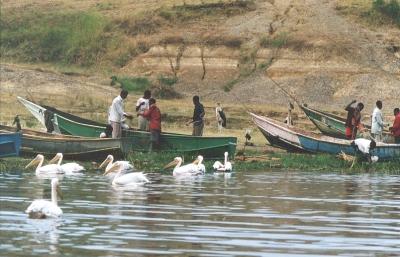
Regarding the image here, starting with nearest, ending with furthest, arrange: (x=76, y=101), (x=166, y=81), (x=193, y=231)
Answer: (x=193, y=231) → (x=76, y=101) → (x=166, y=81)

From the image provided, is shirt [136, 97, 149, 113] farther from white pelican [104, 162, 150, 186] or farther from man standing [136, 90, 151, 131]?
white pelican [104, 162, 150, 186]

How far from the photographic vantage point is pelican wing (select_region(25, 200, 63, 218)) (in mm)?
17688

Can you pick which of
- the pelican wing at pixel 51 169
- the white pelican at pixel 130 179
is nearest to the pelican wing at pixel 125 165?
the pelican wing at pixel 51 169

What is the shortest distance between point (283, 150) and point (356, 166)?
506cm

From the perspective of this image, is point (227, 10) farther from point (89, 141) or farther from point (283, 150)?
point (89, 141)

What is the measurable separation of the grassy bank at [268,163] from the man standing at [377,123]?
6.99 ft

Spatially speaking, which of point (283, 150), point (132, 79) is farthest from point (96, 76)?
point (283, 150)

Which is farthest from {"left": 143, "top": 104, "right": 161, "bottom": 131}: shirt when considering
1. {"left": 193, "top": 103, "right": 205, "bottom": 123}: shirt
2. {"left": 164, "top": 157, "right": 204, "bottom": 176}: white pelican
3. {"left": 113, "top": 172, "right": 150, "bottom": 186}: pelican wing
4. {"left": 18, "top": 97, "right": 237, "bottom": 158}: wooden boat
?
{"left": 113, "top": 172, "right": 150, "bottom": 186}: pelican wing

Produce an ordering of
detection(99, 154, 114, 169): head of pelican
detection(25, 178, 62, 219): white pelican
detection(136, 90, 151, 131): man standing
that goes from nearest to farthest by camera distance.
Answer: detection(25, 178, 62, 219): white pelican
detection(99, 154, 114, 169): head of pelican
detection(136, 90, 151, 131): man standing

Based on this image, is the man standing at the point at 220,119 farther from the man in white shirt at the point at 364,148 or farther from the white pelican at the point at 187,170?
the white pelican at the point at 187,170

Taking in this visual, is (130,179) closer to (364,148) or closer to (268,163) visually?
(268,163)

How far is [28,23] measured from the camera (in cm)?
6712

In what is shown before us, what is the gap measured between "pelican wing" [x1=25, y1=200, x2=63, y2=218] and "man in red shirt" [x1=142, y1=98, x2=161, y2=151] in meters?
13.1

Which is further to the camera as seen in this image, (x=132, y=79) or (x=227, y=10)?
(x=227, y=10)
